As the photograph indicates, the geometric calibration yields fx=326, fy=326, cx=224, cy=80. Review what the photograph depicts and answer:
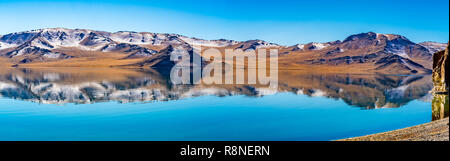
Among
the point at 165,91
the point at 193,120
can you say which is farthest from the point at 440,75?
the point at 165,91

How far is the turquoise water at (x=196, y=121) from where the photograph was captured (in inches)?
843

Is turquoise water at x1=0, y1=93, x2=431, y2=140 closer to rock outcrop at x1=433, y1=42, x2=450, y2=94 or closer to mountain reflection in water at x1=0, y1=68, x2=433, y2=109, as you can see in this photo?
rock outcrop at x1=433, y1=42, x2=450, y2=94

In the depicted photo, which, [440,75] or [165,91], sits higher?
[440,75]

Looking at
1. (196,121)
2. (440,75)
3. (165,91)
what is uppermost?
(440,75)

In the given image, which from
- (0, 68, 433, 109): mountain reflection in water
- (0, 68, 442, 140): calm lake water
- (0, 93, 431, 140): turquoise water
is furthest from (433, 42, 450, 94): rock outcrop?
(0, 68, 433, 109): mountain reflection in water

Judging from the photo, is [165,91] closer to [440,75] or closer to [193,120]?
[193,120]

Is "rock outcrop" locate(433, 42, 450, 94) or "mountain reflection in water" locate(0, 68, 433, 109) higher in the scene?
"rock outcrop" locate(433, 42, 450, 94)

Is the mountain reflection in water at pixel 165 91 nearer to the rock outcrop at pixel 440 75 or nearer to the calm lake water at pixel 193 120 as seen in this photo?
the calm lake water at pixel 193 120

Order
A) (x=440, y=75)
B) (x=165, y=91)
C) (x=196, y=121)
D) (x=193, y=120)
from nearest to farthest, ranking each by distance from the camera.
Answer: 1. (x=196, y=121)
2. (x=193, y=120)
3. (x=440, y=75)
4. (x=165, y=91)

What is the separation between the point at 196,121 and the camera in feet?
86.8

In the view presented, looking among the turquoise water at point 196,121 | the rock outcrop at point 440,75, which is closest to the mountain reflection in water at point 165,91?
the turquoise water at point 196,121

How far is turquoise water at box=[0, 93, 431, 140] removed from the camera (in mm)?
21422
